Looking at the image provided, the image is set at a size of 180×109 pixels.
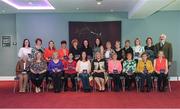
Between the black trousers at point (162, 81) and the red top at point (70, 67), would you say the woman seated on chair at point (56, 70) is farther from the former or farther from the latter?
the black trousers at point (162, 81)

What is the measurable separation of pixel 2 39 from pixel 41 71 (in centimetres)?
385

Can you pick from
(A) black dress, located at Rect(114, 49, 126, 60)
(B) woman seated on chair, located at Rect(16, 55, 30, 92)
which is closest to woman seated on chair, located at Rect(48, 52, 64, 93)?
(B) woman seated on chair, located at Rect(16, 55, 30, 92)

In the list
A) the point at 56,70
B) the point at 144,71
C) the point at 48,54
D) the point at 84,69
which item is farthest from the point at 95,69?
the point at 48,54

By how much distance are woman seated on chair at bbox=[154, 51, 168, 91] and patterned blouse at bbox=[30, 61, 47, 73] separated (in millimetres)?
2768

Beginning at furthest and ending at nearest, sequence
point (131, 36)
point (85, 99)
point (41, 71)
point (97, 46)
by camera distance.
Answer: point (131, 36), point (97, 46), point (41, 71), point (85, 99)

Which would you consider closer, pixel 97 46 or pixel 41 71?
pixel 41 71

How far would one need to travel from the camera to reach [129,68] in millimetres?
7867

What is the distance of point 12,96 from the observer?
23.5 ft

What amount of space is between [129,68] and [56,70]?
1.82 m

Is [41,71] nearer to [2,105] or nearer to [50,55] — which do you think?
[50,55]

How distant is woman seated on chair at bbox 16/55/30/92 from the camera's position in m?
7.91

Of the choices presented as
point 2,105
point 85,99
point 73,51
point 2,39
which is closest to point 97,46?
point 73,51

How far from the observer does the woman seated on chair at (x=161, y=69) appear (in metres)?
7.67

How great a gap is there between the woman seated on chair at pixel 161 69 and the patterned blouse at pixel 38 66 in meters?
2.77
